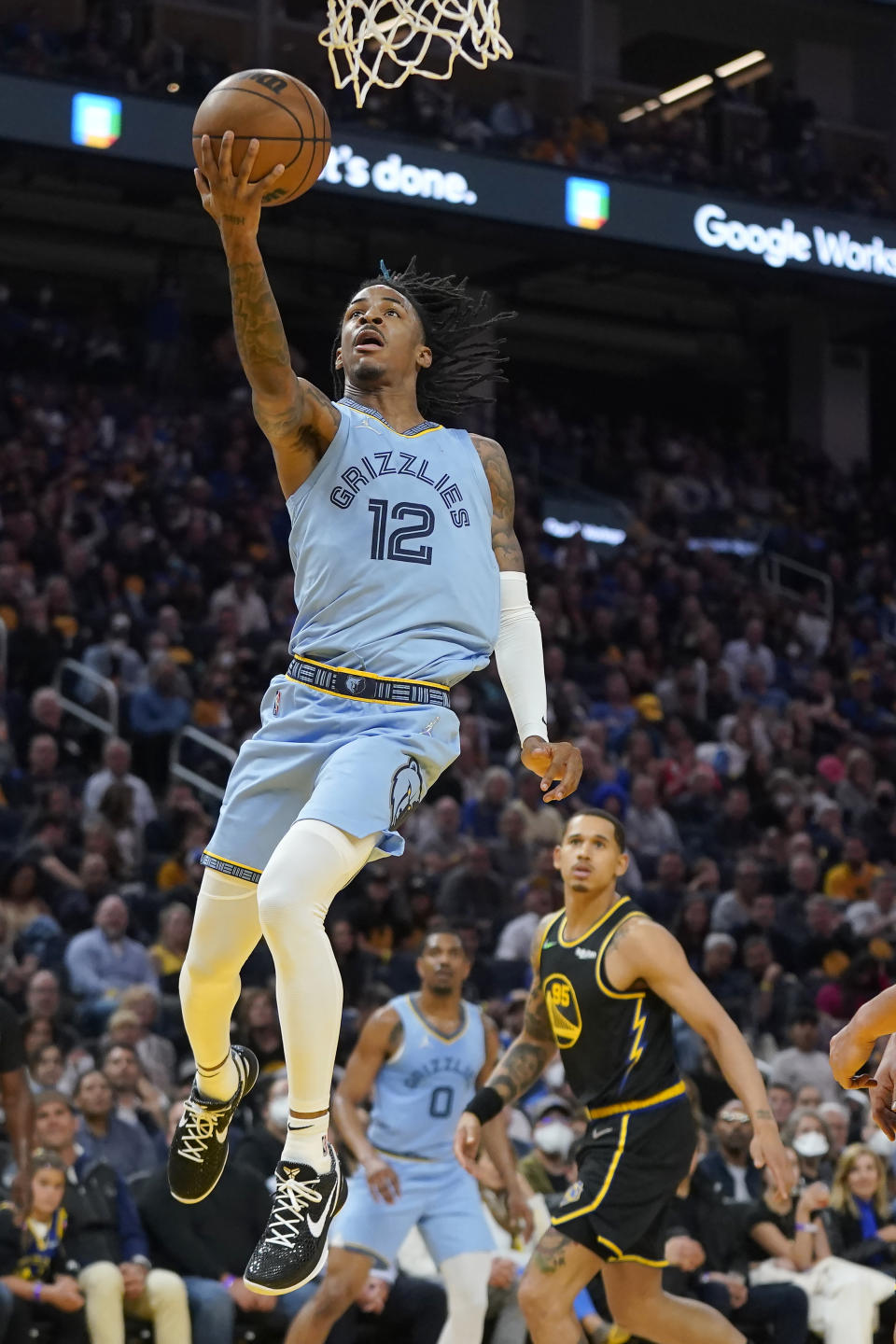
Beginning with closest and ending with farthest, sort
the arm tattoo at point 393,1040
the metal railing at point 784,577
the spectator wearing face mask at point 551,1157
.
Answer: the arm tattoo at point 393,1040 < the spectator wearing face mask at point 551,1157 < the metal railing at point 784,577

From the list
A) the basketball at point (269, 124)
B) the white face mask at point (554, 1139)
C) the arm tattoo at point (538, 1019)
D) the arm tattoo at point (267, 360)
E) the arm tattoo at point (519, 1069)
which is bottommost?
the white face mask at point (554, 1139)

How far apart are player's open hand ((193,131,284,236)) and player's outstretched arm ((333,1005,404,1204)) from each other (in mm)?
4636

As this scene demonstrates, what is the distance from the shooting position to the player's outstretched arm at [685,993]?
6.57 meters

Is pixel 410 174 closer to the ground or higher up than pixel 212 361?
higher up

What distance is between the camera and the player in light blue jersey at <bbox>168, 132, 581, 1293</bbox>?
462cm

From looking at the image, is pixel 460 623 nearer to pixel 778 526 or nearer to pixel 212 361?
pixel 212 361

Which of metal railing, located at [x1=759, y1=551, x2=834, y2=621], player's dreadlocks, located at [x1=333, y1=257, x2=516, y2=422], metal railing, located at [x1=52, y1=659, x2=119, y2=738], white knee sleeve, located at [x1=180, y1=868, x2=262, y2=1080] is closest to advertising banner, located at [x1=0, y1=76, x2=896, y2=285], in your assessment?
metal railing, located at [x1=759, y1=551, x2=834, y2=621]

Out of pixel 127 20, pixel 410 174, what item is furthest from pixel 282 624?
pixel 127 20

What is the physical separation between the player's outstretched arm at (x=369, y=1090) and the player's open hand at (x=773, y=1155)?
2.24 metres

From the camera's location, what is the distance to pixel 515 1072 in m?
7.49

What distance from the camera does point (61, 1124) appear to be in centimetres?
865

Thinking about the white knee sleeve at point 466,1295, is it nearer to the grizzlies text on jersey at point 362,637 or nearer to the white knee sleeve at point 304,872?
the grizzlies text on jersey at point 362,637

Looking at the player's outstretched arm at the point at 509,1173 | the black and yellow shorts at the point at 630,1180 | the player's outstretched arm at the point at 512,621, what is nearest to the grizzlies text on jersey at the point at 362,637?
the player's outstretched arm at the point at 512,621

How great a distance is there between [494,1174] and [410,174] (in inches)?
442
